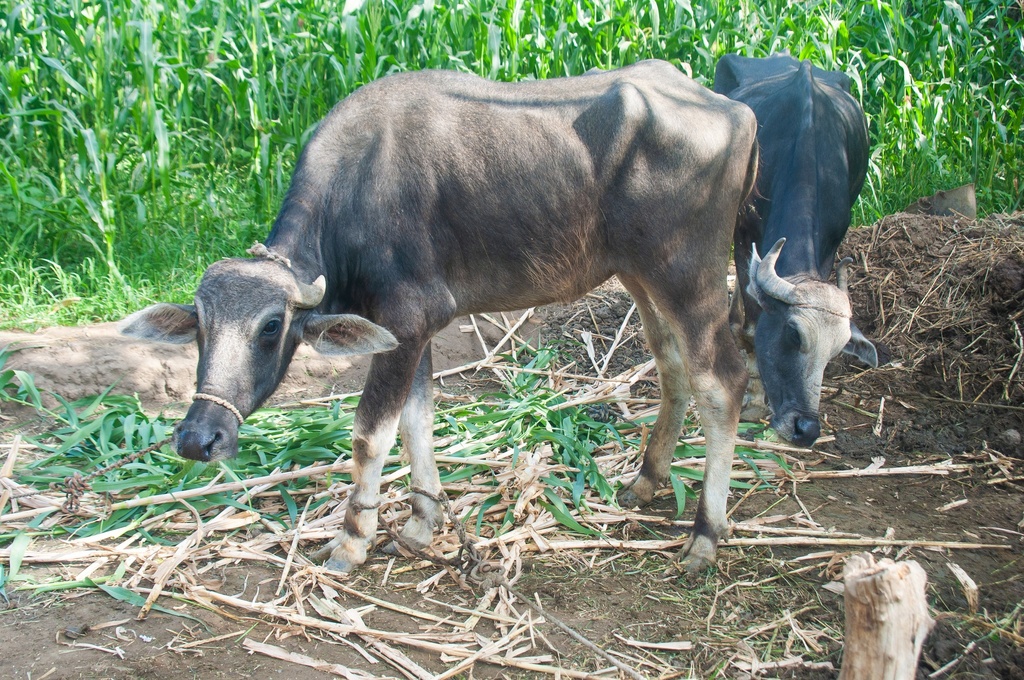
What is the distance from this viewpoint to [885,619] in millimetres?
2379

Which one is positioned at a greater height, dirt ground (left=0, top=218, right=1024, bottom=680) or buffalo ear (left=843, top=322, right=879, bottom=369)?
buffalo ear (left=843, top=322, right=879, bottom=369)

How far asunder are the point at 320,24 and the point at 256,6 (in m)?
0.72

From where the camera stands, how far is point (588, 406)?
5.69 metres

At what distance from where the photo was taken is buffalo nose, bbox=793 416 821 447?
4.57 m

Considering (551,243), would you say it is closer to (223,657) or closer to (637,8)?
(223,657)

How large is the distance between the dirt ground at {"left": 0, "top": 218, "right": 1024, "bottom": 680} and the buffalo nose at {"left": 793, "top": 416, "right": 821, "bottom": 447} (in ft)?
1.20

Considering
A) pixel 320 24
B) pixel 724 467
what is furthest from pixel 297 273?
pixel 320 24

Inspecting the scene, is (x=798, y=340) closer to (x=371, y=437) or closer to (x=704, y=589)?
(x=704, y=589)

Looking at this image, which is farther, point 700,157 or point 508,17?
point 508,17

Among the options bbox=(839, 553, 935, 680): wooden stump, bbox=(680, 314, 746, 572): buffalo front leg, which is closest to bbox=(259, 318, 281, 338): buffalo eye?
bbox=(680, 314, 746, 572): buffalo front leg

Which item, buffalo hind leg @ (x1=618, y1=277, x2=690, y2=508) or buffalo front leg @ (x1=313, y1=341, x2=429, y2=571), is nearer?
buffalo front leg @ (x1=313, y1=341, x2=429, y2=571)

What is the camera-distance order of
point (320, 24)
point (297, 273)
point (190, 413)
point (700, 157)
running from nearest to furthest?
1. point (190, 413)
2. point (297, 273)
3. point (700, 157)
4. point (320, 24)

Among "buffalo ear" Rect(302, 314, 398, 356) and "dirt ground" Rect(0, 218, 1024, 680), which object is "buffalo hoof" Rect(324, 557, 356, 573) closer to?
"dirt ground" Rect(0, 218, 1024, 680)

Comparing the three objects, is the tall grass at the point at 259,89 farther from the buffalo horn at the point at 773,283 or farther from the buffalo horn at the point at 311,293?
the buffalo horn at the point at 773,283
